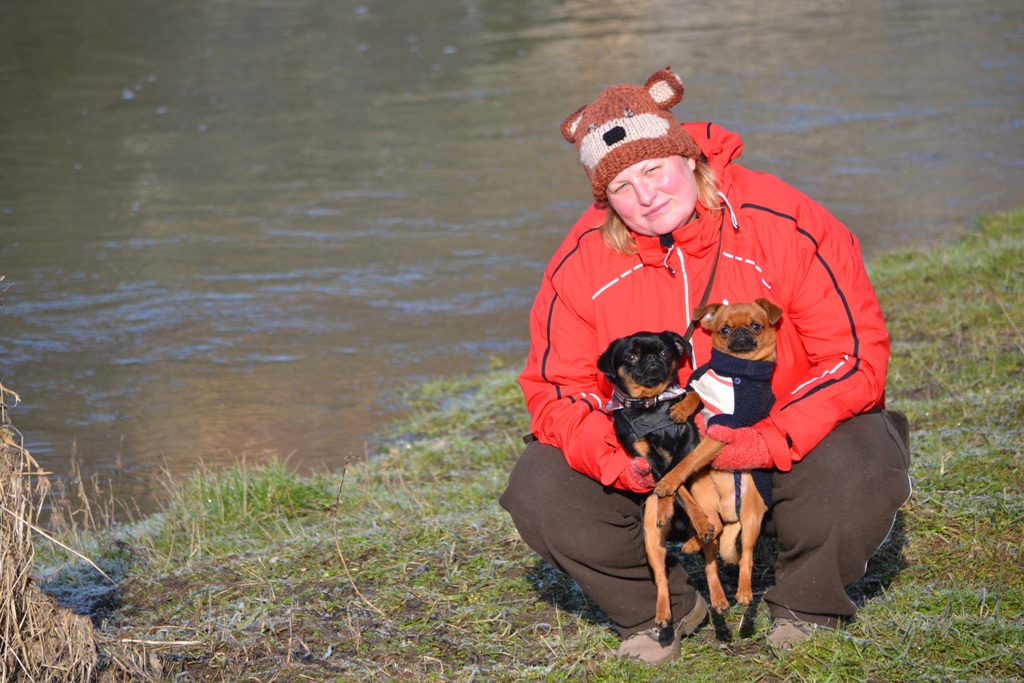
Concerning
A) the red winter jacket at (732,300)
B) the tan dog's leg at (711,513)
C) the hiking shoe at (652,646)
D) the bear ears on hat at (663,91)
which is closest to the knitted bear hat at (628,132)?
the bear ears on hat at (663,91)

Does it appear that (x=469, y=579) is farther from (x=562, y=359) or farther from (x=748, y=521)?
(x=748, y=521)

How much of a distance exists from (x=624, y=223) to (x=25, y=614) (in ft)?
7.00

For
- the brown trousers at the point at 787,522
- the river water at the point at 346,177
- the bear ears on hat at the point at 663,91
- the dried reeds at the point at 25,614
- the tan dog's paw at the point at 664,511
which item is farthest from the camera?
the river water at the point at 346,177

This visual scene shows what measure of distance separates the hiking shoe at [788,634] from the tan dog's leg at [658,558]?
321 millimetres

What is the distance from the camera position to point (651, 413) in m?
3.37

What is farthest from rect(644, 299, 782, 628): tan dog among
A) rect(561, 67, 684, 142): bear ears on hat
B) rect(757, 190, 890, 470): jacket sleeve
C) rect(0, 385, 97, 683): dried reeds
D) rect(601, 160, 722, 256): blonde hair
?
rect(0, 385, 97, 683): dried reeds

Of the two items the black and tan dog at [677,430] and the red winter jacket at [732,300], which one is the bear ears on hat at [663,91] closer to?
the red winter jacket at [732,300]

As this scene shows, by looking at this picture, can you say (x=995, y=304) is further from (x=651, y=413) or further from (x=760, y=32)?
(x=760, y=32)

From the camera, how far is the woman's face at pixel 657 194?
3.52 meters

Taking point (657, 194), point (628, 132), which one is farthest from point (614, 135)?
point (657, 194)

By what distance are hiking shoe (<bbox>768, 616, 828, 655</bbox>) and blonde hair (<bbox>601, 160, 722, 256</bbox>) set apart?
1.25 metres

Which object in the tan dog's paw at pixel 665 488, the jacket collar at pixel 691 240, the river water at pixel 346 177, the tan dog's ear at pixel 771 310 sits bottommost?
the river water at pixel 346 177

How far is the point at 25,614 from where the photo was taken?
10.1ft

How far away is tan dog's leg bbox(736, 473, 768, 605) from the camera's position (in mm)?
3420
